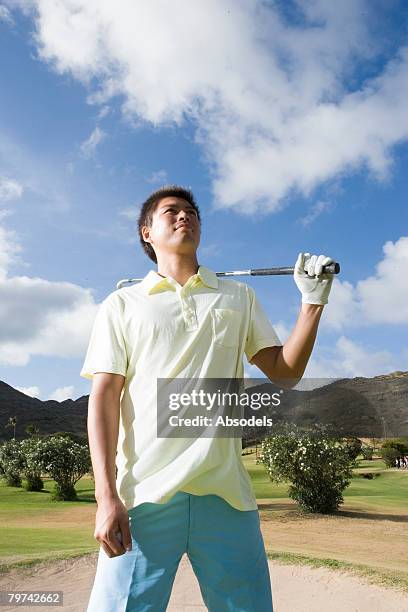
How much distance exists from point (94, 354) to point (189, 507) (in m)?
0.69

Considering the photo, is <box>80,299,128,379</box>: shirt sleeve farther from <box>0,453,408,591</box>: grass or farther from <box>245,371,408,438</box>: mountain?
<box>245,371,408,438</box>: mountain

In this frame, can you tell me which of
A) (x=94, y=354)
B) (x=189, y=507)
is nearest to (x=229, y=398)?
(x=189, y=507)

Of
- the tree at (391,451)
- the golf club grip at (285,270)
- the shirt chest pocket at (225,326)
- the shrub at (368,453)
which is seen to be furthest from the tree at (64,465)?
the tree at (391,451)

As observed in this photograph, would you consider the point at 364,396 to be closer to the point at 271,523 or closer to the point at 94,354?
the point at 271,523

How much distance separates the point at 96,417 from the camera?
2018 millimetres

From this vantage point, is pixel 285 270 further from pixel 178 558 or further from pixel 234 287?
pixel 178 558

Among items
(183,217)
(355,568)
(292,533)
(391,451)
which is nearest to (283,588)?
(355,568)

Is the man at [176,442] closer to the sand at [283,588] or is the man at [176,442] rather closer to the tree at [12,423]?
the sand at [283,588]

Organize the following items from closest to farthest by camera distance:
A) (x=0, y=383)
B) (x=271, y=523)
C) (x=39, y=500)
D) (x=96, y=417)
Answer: (x=96, y=417)
(x=271, y=523)
(x=39, y=500)
(x=0, y=383)

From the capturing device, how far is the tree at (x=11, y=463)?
29.1 meters

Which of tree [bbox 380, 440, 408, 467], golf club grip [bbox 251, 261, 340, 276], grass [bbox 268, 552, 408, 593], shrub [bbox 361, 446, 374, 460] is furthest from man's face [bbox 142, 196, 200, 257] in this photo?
tree [bbox 380, 440, 408, 467]

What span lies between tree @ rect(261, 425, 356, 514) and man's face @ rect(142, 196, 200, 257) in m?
15.0

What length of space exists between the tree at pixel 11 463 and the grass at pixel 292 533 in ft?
14.0

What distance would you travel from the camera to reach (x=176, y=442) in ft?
6.48
